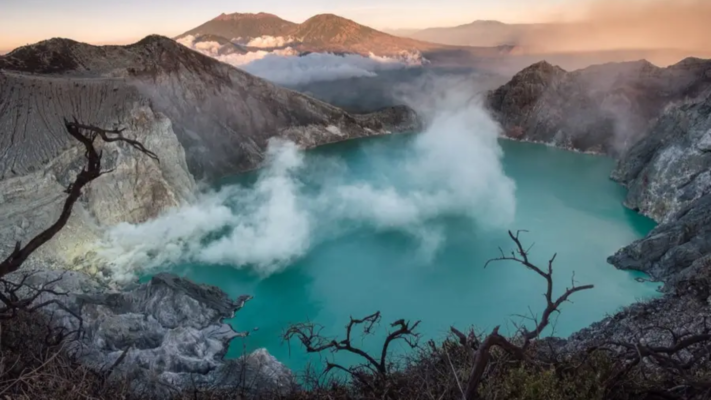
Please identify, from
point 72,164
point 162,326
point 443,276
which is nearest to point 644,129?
point 443,276

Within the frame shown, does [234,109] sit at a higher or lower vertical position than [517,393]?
higher

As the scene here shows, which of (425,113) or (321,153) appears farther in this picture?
(425,113)

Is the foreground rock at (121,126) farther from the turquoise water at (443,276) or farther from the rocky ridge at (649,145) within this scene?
the rocky ridge at (649,145)

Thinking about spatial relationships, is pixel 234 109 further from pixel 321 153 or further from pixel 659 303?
pixel 659 303

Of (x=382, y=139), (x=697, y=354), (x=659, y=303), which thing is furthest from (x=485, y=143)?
(x=697, y=354)

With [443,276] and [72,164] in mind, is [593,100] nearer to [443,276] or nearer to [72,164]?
[443,276]

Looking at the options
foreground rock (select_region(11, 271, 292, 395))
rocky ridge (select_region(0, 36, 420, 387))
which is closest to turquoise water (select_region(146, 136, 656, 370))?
foreground rock (select_region(11, 271, 292, 395))
